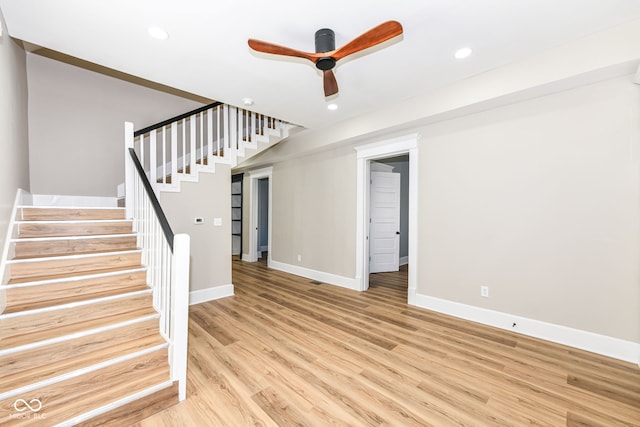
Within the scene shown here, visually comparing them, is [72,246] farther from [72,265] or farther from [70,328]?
[70,328]

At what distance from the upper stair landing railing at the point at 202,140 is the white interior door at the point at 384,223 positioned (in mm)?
2166

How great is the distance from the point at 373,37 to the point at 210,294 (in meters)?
3.79

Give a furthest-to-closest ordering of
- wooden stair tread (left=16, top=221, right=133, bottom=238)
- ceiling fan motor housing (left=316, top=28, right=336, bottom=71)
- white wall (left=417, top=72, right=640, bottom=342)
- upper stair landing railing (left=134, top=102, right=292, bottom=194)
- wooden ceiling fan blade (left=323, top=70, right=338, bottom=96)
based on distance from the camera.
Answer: upper stair landing railing (left=134, top=102, right=292, bottom=194), wooden stair tread (left=16, top=221, right=133, bottom=238), white wall (left=417, top=72, right=640, bottom=342), wooden ceiling fan blade (left=323, top=70, right=338, bottom=96), ceiling fan motor housing (left=316, top=28, right=336, bottom=71)

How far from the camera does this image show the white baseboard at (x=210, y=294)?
3.81 m

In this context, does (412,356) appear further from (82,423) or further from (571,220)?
(82,423)

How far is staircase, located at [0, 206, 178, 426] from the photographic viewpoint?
1604 mm

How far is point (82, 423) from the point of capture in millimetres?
1570

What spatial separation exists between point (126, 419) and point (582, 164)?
4.20 meters

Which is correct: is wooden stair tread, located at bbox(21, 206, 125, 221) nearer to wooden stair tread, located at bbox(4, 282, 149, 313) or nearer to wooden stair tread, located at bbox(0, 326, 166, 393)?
wooden stair tread, located at bbox(4, 282, 149, 313)

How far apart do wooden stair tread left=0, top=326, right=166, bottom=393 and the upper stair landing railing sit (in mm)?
2040

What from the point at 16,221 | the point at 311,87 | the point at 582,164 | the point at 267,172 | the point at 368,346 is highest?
the point at 311,87

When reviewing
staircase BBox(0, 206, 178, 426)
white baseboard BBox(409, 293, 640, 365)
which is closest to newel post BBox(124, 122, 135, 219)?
staircase BBox(0, 206, 178, 426)

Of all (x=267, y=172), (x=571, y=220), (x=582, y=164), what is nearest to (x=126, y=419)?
(x=571, y=220)

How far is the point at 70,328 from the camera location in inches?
77.2
